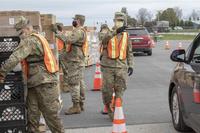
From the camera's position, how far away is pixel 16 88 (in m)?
6.11

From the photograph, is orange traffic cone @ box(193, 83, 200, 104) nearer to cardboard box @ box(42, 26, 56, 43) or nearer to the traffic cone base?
the traffic cone base

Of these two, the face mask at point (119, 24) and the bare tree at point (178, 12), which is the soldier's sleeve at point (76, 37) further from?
the bare tree at point (178, 12)

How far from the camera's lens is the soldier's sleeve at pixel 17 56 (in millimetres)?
6191

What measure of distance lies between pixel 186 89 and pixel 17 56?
7.99ft

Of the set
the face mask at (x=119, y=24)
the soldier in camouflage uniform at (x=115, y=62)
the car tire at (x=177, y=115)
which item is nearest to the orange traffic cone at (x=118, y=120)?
the car tire at (x=177, y=115)

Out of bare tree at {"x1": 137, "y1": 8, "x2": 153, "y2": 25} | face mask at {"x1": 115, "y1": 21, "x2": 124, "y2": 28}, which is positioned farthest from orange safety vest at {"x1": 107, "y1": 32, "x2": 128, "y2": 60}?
bare tree at {"x1": 137, "y1": 8, "x2": 153, "y2": 25}

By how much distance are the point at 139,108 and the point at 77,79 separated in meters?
1.47

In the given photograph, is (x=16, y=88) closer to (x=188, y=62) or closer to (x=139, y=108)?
(x=188, y=62)

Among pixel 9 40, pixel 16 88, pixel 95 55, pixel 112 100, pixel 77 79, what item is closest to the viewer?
pixel 16 88

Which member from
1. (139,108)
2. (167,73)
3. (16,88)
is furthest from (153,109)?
(167,73)

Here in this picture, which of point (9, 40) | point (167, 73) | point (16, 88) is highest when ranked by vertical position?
point (9, 40)

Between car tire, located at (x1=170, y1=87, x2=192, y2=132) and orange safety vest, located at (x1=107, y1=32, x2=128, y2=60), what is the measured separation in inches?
44.9

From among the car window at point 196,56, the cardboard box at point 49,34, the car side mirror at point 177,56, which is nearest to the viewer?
the car window at point 196,56

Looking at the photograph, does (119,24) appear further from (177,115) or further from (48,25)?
(48,25)
